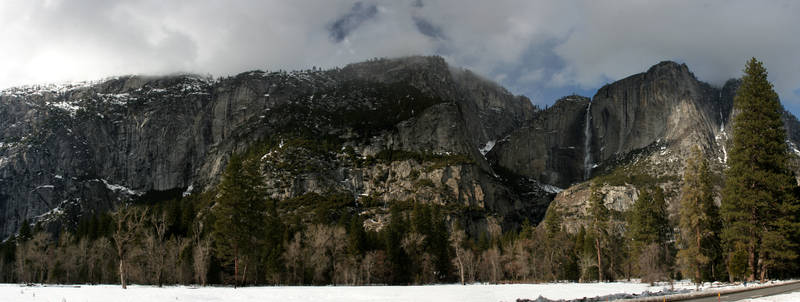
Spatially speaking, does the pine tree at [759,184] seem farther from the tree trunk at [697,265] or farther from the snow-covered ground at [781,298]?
the snow-covered ground at [781,298]

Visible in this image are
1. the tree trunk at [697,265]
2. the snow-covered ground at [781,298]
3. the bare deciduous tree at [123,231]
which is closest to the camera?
the snow-covered ground at [781,298]

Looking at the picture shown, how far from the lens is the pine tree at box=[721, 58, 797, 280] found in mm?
43375

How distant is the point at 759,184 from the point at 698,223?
758 centimetres

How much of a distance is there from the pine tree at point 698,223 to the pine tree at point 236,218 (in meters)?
45.8

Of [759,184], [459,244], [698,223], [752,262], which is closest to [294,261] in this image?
[459,244]

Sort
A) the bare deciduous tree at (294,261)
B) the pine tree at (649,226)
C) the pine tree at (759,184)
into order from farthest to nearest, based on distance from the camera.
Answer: the bare deciduous tree at (294,261), the pine tree at (649,226), the pine tree at (759,184)

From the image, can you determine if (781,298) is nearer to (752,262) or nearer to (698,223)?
(752,262)

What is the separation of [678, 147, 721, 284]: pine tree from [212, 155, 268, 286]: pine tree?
45.8 m

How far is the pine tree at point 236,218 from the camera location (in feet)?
192

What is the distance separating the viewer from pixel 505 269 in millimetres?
97688

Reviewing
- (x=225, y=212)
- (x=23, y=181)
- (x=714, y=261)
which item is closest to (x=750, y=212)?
(x=714, y=261)

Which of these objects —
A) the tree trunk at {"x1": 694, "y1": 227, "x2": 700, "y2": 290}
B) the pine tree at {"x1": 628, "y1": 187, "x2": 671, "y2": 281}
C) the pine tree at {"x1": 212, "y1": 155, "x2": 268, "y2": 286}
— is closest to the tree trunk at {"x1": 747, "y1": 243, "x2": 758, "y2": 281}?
the tree trunk at {"x1": 694, "y1": 227, "x2": 700, "y2": 290}

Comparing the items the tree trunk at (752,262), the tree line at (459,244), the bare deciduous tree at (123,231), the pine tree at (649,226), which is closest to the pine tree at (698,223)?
the tree line at (459,244)

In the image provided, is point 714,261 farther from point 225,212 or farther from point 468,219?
point 468,219
